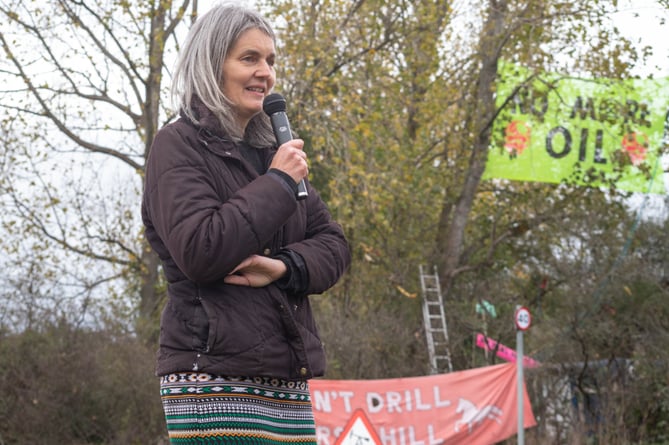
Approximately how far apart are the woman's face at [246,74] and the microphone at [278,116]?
0.02 metres

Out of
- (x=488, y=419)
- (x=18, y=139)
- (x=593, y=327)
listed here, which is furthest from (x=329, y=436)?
(x=18, y=139)

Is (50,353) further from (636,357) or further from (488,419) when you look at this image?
(636,357)

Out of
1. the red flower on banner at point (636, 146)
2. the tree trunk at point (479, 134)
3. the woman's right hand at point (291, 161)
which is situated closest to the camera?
the woman's right hand at point (291, 161)

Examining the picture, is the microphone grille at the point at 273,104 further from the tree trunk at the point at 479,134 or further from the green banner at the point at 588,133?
the tree trunk at the point at 479,134

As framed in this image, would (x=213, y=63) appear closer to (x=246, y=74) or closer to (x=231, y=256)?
(x=246, y=74)

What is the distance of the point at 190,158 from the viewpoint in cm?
244

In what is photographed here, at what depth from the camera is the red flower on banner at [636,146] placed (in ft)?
52.8

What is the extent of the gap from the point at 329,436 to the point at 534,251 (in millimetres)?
7523

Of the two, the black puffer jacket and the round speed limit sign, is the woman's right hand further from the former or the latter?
the round speed limit sign

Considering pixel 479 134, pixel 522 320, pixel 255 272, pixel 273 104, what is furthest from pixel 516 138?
pixel 255 272

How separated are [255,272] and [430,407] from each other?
31.9ft

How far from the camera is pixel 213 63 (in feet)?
8.61

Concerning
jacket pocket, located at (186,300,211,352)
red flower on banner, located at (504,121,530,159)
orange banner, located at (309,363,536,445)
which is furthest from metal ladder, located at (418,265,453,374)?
jacket pocket, located at (186,300,211,352)

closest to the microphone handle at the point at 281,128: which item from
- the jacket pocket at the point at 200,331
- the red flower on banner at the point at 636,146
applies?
the jacket pocket at the point at 200,331
